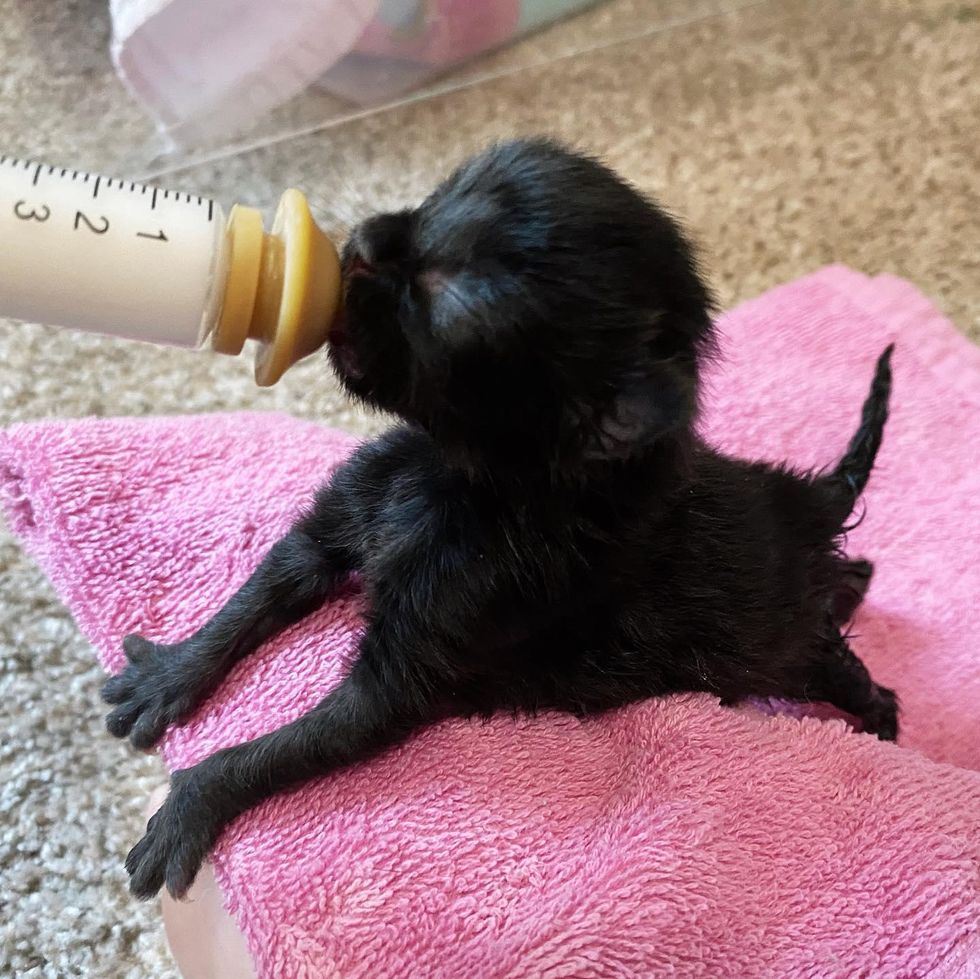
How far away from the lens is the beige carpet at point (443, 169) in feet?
3.64

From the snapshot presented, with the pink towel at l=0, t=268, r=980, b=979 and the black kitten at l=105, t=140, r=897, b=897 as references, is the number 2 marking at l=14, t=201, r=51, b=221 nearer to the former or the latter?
the black kitten at l=105, t=140, r=897, b=897

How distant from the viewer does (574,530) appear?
0.77 meters

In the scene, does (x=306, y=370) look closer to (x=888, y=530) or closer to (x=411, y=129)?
(x=411, y=129)

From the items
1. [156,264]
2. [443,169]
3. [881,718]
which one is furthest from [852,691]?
[443,169]

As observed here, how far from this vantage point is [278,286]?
0.64 metres

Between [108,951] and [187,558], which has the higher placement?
[187,558]

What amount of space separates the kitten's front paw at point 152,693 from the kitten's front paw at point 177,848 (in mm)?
88

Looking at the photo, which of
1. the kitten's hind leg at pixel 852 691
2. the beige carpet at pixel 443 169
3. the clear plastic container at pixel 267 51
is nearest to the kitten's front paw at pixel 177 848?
the beige carpet at pixel 443 169

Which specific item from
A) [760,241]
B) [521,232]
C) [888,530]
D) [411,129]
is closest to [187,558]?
[521,232]

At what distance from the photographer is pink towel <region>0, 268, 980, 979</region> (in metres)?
0.77

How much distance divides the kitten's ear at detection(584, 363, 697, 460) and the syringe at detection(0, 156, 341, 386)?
199 mm

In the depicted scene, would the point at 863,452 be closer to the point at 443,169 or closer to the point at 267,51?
the point at 443,169

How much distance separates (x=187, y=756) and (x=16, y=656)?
43 centimetres

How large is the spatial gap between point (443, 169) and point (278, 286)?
1.12 meters
